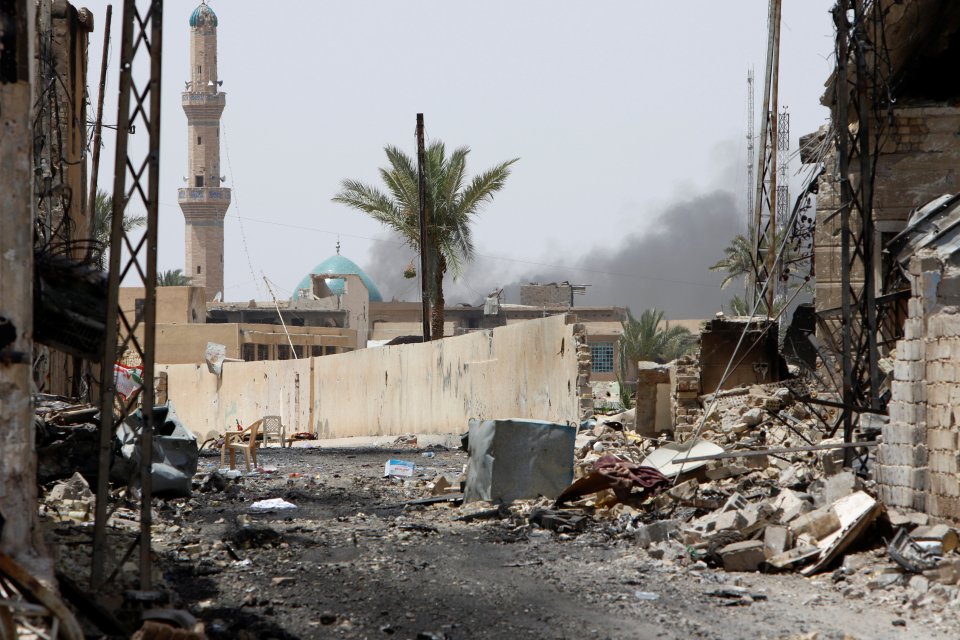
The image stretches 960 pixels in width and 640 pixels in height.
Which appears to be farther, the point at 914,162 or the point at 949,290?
the point at 914,162

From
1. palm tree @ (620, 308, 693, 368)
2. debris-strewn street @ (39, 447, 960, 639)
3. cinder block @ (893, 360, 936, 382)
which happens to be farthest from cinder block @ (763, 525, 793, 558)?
palm tree @ (620, 308, 693, 368)

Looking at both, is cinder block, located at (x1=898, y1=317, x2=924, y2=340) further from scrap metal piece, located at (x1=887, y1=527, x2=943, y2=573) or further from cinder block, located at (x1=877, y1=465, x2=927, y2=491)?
scrap metal piece, located at (x1=887, y1=527, x2=943, y2=573)

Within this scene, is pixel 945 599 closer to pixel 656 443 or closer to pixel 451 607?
pixel 451 607

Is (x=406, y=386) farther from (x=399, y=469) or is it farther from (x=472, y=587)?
(x=472, y=587)

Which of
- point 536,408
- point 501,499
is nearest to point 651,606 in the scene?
point 501,499

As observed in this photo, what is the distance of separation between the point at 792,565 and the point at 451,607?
8.82 ft

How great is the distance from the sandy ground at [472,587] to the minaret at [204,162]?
218 feet

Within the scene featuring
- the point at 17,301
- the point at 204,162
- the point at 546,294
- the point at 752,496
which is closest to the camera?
the point at 17,301

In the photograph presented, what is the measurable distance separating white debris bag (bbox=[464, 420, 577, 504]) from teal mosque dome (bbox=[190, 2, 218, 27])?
228 ft

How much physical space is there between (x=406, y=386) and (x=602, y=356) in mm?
31120

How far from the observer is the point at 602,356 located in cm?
5619

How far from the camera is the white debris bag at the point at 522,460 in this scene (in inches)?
447

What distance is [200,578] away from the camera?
7.47 m

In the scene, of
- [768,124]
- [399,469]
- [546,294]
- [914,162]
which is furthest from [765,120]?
[546,294]
